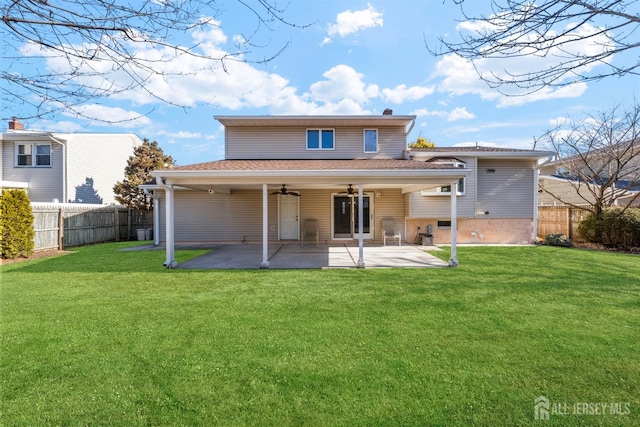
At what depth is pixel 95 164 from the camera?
1709 centimetres

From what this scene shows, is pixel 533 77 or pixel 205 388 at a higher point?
pixel 533 77

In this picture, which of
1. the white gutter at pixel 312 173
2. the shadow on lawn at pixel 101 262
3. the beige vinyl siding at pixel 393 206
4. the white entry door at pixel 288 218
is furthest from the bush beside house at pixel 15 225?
the beige vinyl siding at pixel 393 206

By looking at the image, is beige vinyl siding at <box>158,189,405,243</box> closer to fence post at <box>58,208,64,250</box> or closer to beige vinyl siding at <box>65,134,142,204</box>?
fence post at <box>58,208,64,250</box>

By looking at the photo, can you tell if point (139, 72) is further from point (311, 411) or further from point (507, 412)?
point (507, 412)

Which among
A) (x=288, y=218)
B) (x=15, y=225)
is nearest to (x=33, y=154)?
(x=15, y=225)

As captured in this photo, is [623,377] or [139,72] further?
[139,72]

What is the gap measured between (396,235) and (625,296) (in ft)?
24.4

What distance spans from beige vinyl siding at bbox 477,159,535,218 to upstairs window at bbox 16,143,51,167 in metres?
21.0

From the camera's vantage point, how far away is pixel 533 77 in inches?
120

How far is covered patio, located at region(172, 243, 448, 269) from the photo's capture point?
26.3 feet

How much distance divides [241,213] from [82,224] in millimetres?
6823

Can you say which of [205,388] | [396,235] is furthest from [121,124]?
[396,235]

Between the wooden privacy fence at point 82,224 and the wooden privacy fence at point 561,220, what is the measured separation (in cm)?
1949

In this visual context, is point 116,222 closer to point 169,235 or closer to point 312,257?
point 169,235
